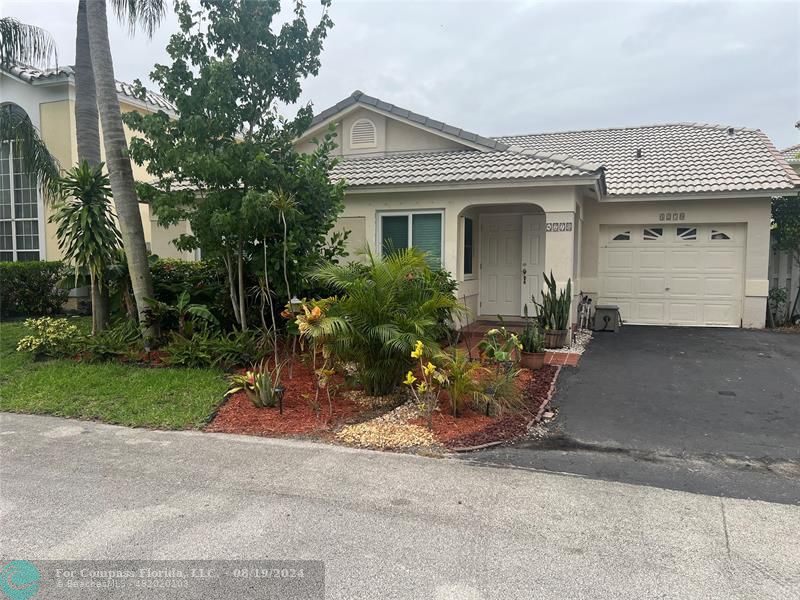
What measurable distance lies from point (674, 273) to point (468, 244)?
4.67 metres

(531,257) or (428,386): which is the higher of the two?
(531,257)

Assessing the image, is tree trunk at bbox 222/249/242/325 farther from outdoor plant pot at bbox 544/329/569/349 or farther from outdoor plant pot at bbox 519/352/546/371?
outdoor plant pot at bbox 544/329/569/349

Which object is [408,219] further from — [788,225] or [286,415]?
[788,225]

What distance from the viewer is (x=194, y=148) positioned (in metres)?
7.78

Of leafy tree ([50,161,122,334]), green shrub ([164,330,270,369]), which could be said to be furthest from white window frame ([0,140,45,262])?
green shrub ([164,330,270,369])

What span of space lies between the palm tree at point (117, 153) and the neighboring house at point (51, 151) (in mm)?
4754

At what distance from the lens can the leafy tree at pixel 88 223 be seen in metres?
8.88

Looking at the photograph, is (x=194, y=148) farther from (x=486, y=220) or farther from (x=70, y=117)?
(x=70, y=117)

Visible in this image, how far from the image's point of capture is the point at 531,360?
8.28 meters

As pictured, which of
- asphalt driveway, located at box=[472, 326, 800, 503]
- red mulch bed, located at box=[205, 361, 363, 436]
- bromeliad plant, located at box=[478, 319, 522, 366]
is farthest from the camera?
bromeliad plant, located at box=[478, 319, 522, 366]

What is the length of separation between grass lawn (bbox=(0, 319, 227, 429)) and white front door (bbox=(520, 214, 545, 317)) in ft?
23.4

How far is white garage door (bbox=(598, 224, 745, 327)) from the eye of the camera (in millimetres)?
12188

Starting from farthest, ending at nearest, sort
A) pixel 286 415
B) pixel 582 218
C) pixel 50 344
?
pixel 582 218
pixel 50 344
pixel 286 415

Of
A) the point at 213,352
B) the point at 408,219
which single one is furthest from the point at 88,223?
the point at 408,219
